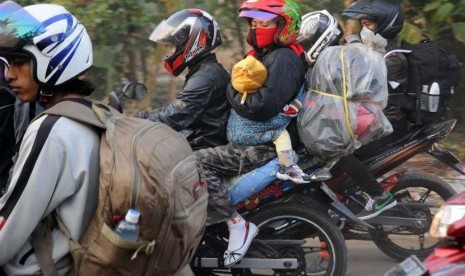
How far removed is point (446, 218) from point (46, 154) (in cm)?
148

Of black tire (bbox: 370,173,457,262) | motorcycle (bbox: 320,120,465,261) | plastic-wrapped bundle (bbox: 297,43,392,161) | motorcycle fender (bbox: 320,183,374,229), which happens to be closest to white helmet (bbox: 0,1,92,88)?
plastic-wrapped bundle (bbox: 297,43,392,161)

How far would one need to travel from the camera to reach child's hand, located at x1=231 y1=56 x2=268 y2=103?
4617 millimetres

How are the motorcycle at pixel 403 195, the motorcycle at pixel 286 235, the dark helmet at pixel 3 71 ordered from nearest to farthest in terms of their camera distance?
the dark helmet at pixel 3 71 < the motorcycle at pixel 286 235 < the motorcycle at pixel 403 195

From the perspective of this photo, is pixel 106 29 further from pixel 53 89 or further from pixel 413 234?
pixel 53 89

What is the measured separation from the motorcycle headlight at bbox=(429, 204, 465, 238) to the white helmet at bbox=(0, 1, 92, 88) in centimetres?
141

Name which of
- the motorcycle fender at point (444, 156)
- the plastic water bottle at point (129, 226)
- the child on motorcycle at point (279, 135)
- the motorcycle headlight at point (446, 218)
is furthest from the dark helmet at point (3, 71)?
the motorcycle fender at point (444, 156)

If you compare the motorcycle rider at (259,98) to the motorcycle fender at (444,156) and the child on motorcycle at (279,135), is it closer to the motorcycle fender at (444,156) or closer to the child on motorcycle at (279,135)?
the child on motorcycle at (279,135)

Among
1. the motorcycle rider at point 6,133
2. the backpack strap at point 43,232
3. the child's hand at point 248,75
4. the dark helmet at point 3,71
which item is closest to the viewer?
the backpack strap at point 43,232

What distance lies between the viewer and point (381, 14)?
5.95 metres

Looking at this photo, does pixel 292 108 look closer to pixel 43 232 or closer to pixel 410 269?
pixel 410 269

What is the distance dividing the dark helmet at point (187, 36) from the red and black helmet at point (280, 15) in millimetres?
240

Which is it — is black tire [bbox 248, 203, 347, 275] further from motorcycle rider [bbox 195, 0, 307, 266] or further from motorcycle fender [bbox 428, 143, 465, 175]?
motorcycle fender [bbox 428, 143, 465, 175]

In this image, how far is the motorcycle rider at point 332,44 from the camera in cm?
532

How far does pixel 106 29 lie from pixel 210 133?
2692mm
